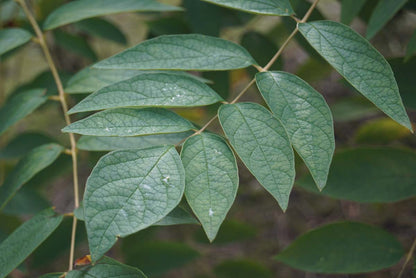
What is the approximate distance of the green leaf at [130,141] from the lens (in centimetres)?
55

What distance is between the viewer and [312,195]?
143cm

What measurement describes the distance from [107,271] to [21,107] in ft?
1.14

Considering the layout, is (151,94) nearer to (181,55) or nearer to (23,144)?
(181,55)

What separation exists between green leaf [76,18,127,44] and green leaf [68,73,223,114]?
20.5 inches

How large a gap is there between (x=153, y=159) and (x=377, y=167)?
0.41m

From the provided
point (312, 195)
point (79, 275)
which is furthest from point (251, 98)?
point (79, 275)

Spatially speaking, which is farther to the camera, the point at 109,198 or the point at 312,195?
the point at 312,195

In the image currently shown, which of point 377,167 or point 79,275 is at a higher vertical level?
point 377,167

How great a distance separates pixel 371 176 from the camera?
0.70 meters

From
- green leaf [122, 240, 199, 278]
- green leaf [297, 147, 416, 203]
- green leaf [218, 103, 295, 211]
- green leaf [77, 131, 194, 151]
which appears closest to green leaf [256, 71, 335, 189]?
green leaf [218, 103, 295, 211]

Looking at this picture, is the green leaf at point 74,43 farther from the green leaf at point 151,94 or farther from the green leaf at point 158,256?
the green leaf at point 151,94

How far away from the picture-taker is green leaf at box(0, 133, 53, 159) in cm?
95

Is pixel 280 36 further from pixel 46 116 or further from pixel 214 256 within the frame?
pixel 46 116

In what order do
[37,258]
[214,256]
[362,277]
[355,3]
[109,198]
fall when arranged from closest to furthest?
1. [109,198]
2. [355,3]
3. [37,258]
4. [362,277]
5. [214,256]
